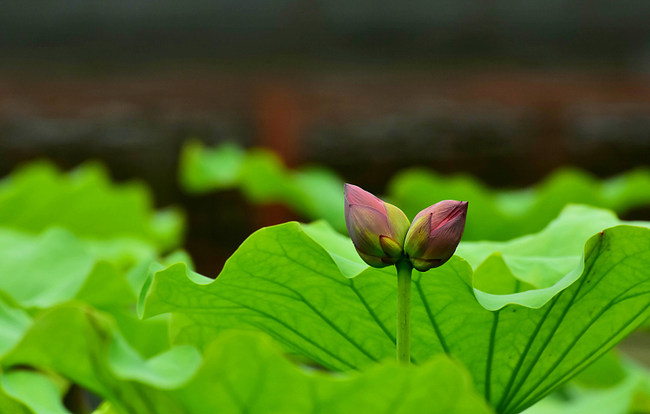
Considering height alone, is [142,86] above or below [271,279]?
below

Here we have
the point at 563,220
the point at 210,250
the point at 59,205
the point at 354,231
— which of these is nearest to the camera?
the point at 354,231

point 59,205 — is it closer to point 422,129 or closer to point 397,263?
point 397,263

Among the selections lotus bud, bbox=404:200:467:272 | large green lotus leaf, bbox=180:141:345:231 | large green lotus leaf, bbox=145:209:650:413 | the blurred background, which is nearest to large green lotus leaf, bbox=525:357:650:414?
large green lotus leaf, bbox=145:209:650:413

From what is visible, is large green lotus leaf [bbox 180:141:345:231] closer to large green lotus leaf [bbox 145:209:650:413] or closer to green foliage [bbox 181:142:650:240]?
green foliage [bbox 181:142:650:240]

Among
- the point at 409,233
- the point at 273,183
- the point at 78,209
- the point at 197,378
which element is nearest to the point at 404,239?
the point at 409,233

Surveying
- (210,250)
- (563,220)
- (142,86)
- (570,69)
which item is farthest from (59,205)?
(570,69)

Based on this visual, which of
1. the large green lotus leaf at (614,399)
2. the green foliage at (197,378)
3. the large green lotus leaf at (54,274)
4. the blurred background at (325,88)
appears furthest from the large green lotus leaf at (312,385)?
the blurred background at (325,88)
